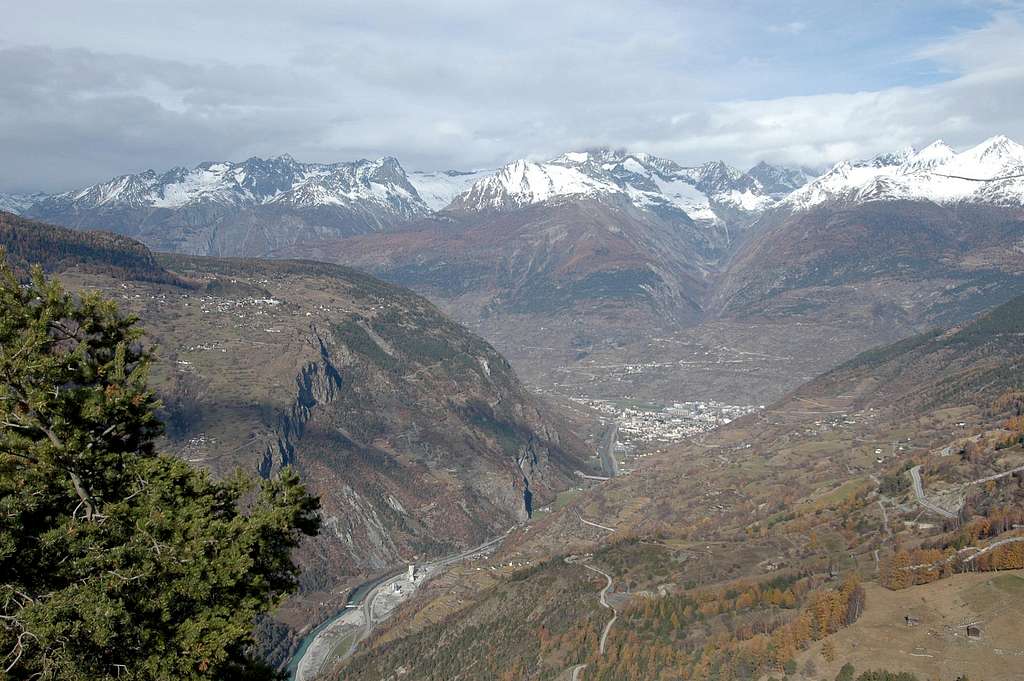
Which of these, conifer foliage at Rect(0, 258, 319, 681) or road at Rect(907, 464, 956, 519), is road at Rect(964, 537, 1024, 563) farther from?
conifer foliage at Rect(0, 258, 319, 681)

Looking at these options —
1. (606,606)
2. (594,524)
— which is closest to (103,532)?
(606,606)

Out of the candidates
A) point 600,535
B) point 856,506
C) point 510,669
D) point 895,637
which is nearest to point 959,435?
point 856,506

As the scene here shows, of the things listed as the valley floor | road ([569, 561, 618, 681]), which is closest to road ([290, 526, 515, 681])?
road ([569, 561, 618, 681])

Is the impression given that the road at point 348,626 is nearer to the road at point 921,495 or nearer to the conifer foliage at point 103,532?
the road at point 921,495

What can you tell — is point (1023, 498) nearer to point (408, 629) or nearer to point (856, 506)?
point (856, 506)

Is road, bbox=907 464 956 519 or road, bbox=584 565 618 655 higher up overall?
road, bbox=907 464 956 519
